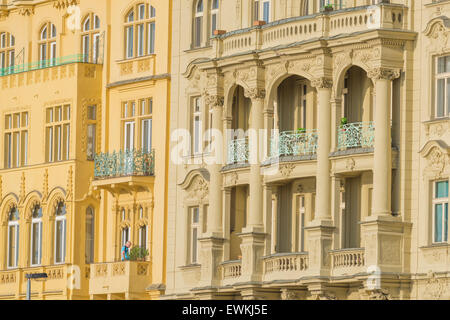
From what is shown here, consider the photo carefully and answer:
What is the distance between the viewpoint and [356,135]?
172 feet

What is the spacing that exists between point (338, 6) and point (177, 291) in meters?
10.7

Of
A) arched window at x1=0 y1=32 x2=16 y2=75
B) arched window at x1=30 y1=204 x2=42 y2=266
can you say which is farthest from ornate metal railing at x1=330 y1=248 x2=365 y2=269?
arched window at x1=0 y1=32 x2=16 y2=75

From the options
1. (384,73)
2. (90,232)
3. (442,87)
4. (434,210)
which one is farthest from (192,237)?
(442,87)

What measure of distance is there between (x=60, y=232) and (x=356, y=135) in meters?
15.0

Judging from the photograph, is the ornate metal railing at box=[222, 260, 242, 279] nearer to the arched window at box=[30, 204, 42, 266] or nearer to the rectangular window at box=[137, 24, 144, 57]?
the rectangular window at box=[137, 24, 144, 57]

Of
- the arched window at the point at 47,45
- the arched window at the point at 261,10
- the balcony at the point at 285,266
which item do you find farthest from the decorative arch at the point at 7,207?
the balcony at the point at 285,266

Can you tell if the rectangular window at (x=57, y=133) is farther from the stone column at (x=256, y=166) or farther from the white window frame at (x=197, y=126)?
the stone column at (x=256, y=166)

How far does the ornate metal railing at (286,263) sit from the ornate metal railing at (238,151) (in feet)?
11.8

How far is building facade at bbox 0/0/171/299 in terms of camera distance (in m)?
60.3

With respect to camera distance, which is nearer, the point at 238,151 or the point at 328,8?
the point at 328,8

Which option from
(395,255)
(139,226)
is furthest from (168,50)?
(395,255)

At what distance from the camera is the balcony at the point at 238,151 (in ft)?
184

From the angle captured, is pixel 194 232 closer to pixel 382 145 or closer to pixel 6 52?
pixel 382 145

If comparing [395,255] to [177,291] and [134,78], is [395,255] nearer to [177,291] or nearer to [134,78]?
[177,291]
